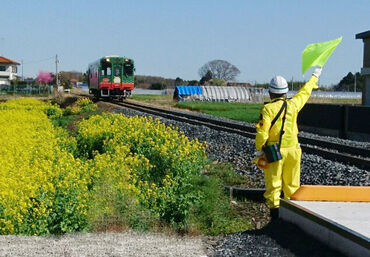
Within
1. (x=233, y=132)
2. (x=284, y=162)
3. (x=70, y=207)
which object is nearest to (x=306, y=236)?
(x=284, y=162)

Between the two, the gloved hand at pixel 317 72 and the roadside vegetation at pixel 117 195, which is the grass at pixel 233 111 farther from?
the gloved hand at pixel 317 72

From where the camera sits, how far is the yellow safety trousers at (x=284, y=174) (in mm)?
6734

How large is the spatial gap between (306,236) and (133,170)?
3.95 m

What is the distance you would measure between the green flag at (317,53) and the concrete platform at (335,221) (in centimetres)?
162

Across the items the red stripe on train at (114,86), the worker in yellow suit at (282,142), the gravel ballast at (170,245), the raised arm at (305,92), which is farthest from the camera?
the red stripe on train at (114,86)

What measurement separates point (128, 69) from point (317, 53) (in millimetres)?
32384

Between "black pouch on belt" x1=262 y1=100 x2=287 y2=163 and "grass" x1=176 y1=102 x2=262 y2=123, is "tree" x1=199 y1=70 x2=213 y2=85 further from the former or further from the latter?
"black pouch on belt" x1=262 y1=100 x2=287 y2=163

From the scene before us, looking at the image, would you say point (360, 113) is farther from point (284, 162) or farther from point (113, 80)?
point (113, 80)

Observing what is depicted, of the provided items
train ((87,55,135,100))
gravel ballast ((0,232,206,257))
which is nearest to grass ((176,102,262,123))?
train ((87,55,135,100))

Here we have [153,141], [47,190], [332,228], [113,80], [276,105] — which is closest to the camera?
[332,228]

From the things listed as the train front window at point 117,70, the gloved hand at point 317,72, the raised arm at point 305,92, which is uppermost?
the train front window at point 117,70

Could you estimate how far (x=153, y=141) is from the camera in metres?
11.1

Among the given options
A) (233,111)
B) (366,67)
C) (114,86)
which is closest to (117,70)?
(114,86)

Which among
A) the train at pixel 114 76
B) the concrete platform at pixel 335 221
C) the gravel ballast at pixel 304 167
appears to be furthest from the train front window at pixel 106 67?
the concrete platform at pixel 335 221
